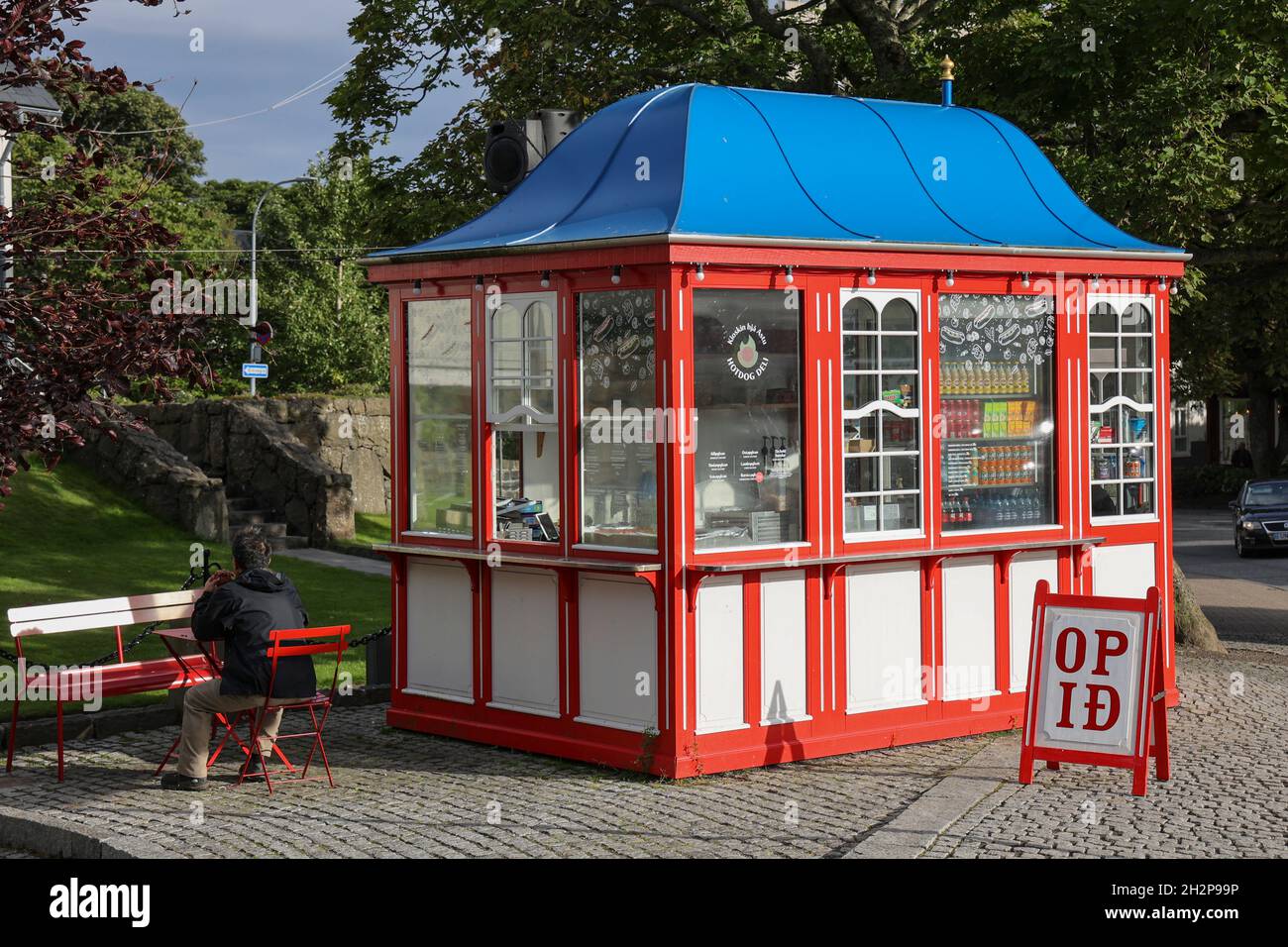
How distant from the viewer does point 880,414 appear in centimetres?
1100

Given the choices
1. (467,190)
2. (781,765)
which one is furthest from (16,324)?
(467,190)

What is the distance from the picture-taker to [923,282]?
36.3 feet

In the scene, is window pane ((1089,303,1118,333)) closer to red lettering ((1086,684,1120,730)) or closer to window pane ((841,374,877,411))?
window pane ((841,374,877,411))

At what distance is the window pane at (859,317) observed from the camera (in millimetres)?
10812

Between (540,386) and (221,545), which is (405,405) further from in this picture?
(221,545)

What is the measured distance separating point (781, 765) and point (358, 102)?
37.0ft

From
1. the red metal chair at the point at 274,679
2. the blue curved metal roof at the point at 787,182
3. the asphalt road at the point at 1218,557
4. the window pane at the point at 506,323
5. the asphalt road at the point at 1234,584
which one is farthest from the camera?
the asphalt road at the point at 1218,557

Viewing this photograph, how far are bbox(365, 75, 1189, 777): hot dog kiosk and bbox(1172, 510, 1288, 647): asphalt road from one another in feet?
20.6

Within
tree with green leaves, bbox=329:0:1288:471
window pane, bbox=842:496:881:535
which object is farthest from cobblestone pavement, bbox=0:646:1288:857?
tree with green leaves, bbox=329:0:1288:471

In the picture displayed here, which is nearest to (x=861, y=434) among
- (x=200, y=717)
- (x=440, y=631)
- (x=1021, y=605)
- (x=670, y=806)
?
(x=1021, y=605)

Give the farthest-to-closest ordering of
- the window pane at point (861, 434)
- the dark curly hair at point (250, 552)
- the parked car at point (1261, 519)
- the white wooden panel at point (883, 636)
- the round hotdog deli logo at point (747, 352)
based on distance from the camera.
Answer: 1. the parked car at point (1261, 519)
2. the window pane at point (861, 434)
3. the white wooden panel at point (883, 636)
4. the round hotdog deli logo at point (747, 352)
5. the dark curly hair at point (250, 552)

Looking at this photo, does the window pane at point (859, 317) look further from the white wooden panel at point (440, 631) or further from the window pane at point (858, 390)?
the white wooden panel at point (440, 631)

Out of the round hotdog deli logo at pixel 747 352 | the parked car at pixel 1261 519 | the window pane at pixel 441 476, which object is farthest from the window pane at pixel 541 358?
the parked car at pixel 1261 519

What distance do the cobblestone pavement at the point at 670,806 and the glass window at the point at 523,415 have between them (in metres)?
1.56
